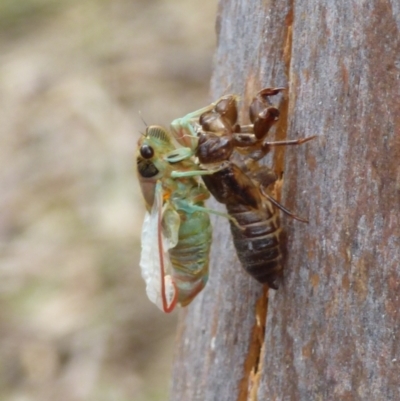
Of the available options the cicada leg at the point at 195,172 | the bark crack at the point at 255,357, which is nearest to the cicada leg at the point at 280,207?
the cicada leg at the point at 195,172

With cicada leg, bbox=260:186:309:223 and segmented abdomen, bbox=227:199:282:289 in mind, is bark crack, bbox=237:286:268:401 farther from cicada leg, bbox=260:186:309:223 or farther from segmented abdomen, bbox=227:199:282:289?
cicada leg, bbox=260:186:309:223

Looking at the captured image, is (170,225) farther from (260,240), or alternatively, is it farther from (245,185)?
(260,240)

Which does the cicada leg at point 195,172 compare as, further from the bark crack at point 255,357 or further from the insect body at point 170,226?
the bark crack at point 255,357

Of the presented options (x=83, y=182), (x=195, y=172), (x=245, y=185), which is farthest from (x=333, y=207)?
(x=83, y=182)

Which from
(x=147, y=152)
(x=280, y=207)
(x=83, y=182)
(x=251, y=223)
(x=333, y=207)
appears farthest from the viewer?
(x=83, y=182)

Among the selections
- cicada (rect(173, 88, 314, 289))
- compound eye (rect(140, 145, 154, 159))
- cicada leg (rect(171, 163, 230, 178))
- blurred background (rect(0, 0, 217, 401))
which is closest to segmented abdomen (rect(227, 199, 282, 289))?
cicada (rect(173, 88, 314, 289))

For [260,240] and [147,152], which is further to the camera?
[147,152]

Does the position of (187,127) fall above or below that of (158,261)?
above
